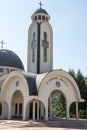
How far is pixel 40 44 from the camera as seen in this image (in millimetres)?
30594

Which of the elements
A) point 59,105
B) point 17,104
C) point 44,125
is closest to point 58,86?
point 17,104

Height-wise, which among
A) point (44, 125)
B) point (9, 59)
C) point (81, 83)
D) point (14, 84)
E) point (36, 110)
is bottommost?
point (44, 125)

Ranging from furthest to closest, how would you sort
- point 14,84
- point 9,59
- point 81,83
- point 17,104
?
point 81,83 → point 9,59 → point 17,104 → point 14,84

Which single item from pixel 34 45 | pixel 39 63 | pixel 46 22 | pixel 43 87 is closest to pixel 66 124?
pixel 43 87

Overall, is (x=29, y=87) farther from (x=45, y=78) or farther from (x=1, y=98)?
(x=1, y=98)

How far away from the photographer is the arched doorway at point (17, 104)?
1138 inches

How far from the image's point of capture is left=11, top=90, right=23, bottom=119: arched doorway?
28.9 meters

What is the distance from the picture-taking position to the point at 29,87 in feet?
79.7

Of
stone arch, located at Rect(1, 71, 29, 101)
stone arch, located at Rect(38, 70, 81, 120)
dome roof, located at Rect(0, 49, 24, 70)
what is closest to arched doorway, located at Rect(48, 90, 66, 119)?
stone arch, located at Rect(38, 70, 81, 120)

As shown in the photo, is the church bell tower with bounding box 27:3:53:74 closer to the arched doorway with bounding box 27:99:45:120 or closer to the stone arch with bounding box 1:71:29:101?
the stone arch with bounding box 1:71:29:101

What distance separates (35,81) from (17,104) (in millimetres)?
A: 5182

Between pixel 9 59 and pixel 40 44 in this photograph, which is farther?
pixel 9 59

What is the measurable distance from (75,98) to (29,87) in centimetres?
594

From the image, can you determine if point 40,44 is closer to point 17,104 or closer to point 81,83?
point 17,104
